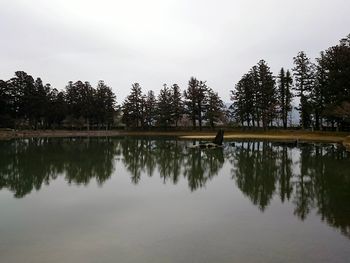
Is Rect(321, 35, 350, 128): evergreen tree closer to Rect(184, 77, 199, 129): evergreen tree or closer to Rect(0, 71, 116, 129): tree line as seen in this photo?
Rect(184, 77, 199, 129): evergreen tree

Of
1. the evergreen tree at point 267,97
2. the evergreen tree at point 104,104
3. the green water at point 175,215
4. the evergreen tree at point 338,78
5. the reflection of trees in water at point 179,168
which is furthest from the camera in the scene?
the evergreen tree at point 104,104

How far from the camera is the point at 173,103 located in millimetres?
67375

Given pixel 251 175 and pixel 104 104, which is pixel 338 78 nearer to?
pixel 251 175

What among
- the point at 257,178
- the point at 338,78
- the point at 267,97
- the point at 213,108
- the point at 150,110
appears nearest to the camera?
the point at 257,178

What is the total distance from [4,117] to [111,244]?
59003mm

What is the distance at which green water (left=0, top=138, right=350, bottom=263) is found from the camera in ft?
21.5

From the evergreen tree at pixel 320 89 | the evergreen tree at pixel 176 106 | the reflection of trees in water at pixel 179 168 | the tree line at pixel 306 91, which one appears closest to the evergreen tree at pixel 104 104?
the evergreen tree at pixel 176 106

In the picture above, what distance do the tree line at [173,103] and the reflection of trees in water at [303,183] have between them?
25.7 metres

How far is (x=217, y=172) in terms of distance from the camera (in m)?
17.3

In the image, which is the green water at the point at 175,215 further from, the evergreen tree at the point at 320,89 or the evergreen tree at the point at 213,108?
the evergreen tree at the point at 213,108

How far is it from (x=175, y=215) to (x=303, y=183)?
685cm

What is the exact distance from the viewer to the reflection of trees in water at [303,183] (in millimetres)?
9867

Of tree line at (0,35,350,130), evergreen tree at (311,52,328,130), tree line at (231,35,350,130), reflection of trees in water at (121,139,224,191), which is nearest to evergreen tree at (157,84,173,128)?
tree line at (0,35,350,130)

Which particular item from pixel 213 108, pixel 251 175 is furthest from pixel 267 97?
pixel 251 175
